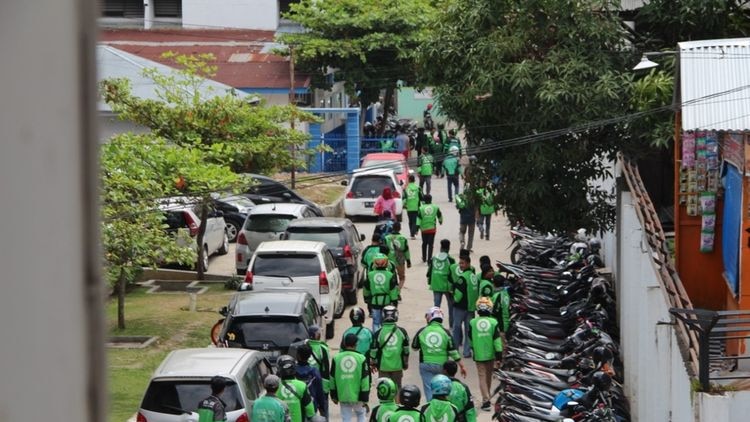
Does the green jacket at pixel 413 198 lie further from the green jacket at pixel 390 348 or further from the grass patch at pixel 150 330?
the green jacket at pixel 390 348

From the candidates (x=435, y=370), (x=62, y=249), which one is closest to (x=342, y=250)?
(x=435, y=370)

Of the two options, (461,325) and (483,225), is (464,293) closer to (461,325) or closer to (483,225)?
(461,325)

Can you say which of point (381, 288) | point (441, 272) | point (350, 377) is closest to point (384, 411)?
point (350, 377)

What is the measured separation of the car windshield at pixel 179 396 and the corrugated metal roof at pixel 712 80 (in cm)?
489

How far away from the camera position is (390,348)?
1385cm

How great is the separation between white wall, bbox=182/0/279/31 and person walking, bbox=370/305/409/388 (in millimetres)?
35365

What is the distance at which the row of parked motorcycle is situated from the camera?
40.8 feet

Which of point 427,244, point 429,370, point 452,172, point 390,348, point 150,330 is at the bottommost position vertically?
point 150,330

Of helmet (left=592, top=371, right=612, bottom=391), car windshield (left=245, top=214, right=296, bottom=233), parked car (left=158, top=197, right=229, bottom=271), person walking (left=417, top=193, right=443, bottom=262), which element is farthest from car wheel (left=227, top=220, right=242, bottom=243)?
helmet (left=592, top=371, right=612, bottom=391)

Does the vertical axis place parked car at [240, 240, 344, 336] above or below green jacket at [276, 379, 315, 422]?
above

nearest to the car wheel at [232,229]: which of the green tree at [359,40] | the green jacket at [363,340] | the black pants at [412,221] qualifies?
the black pants at [412,221]

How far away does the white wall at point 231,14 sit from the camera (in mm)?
48062

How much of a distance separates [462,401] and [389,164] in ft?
71.1

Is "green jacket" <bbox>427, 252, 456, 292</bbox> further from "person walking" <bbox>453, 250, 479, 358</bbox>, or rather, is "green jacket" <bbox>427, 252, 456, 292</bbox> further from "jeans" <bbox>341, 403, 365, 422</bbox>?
"jeans" <bbox>341, 403, 365, 422</bbox>
